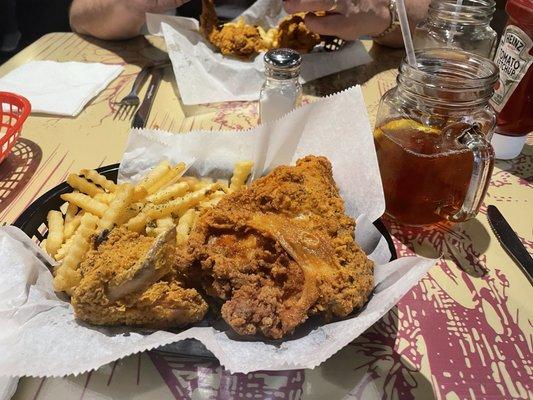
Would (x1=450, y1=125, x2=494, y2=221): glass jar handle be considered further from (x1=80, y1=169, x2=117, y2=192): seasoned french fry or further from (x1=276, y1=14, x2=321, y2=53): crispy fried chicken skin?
(x1=276, y1=14, x2=321, y2=53): crispy fried chicken skin

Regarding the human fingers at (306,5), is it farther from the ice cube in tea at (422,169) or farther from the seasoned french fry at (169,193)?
the seasoned french fry at (169,193)

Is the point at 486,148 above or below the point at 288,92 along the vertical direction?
above

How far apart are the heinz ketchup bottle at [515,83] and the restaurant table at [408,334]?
10 centimetres

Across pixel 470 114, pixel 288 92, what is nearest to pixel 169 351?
pixel 470 114

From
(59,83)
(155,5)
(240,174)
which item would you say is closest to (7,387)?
(240,174)

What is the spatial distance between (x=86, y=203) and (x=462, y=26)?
1714 mm

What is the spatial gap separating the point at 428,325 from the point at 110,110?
1.59 meters

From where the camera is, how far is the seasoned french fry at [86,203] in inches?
48.7

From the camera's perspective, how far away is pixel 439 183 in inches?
49.5

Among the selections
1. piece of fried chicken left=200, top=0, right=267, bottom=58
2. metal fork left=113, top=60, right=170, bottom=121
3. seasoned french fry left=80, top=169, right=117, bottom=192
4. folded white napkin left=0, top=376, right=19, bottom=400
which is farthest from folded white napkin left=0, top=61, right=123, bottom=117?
folded white napkin left=0, top=376, right=19, bottom=400

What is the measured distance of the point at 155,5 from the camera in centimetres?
245

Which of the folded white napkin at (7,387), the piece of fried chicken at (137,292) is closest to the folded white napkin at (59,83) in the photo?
the piece of fried chicken at (137,292)

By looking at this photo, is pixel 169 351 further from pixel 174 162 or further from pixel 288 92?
pixel 288 92

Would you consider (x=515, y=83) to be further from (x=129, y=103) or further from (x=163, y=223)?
(x=129, y=103)
